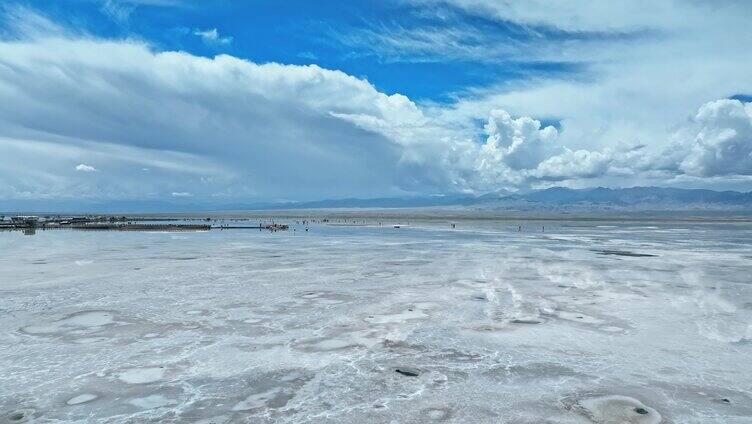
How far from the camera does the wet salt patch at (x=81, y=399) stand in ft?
30.0

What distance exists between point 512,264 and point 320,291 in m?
14.2

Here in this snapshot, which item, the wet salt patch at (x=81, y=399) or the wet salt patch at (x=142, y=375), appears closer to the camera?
the wet salt patch at (x=81, y=399)

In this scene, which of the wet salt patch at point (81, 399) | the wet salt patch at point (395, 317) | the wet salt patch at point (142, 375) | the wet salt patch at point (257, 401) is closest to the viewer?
the wet salt patch at point (257, 401)

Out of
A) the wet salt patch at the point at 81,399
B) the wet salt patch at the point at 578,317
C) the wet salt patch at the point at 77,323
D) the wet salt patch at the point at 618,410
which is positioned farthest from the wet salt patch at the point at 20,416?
the wet salt patch at the point at 578,317

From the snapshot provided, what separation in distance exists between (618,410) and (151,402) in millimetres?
8810

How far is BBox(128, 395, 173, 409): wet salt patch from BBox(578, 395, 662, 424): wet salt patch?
793 centimetres

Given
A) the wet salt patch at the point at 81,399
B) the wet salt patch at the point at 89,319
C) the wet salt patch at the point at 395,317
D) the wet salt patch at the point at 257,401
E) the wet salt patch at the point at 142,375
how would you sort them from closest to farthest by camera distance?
the wet salt patch at the point at 257,401 < the wet salt patch at the point at 81,399 < the wet salt patch at the point at 142,375 < the wet salt patch at the point at 89,319 < the wet salt patch at the point at 395,317

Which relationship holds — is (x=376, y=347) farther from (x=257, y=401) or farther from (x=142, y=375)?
(x=142, y=375)

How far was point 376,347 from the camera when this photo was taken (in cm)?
1261

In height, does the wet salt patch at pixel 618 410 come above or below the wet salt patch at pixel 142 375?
below

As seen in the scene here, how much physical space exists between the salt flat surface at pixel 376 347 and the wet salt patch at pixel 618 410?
42 millimetres

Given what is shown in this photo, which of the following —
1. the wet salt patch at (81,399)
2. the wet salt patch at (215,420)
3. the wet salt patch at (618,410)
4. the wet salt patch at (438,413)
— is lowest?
the wet salt patch at (618,410)

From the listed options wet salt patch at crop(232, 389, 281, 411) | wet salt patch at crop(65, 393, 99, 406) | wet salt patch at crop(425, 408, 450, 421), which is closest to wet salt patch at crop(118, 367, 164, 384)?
wet salt patch at crop(65, 393, 99, 406)

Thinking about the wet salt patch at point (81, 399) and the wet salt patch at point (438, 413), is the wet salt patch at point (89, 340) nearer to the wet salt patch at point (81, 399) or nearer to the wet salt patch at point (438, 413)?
the wet salt patch at point (81, 399)
